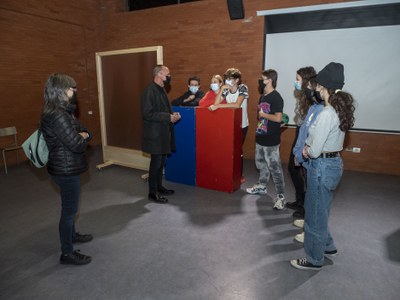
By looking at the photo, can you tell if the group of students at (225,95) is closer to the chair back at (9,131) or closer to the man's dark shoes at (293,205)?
the man's dark shoes at (293,205)

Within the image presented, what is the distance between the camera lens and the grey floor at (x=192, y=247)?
2234 millimetres

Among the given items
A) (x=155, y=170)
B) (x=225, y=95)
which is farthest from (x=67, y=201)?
(x=225, y=95)

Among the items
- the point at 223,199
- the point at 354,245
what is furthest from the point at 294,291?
the point at 223,199

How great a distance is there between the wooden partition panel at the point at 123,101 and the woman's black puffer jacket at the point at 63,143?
253 cm

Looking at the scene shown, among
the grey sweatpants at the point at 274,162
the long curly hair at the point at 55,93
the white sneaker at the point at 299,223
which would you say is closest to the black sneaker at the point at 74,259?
the long curly hair at the point at 55,93

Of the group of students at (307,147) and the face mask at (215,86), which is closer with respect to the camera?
the group of students at (307,147)

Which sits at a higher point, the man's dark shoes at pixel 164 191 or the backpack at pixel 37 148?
the backpack at pixel 37 148

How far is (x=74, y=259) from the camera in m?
2.49

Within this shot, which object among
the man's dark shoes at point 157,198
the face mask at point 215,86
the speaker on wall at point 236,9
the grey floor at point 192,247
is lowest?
the grey floor at point 192,247

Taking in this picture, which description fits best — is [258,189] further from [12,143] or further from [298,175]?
[12,143]

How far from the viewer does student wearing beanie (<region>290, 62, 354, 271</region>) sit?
2059 millimetres

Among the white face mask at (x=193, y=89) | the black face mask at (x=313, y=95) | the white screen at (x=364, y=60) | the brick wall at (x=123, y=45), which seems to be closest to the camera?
the black face mask at (x=313, y=95)

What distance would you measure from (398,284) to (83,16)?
7.67 metres

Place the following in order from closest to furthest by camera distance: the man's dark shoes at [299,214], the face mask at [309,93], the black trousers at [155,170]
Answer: the face mask at [309,93] → the man's dark shoes at [299,214] → the black trousers at [155,170]
